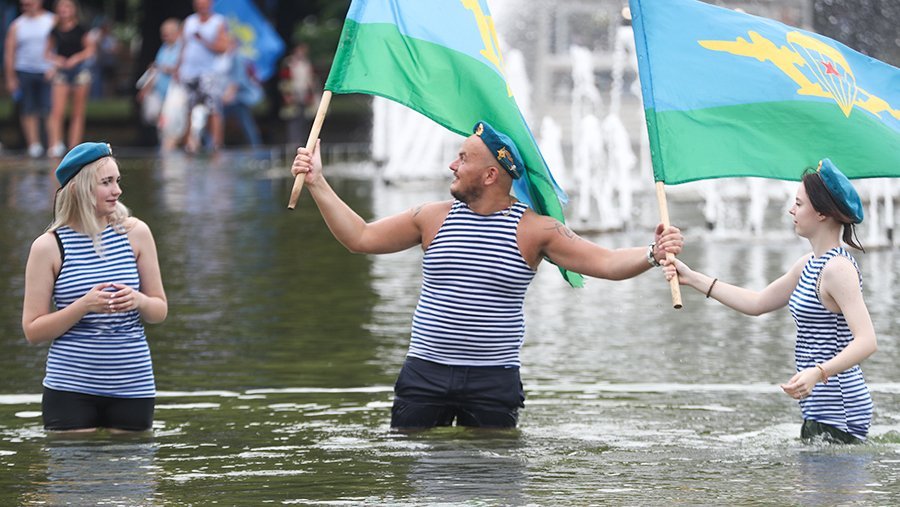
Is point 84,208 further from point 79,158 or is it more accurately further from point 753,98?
point 753,98

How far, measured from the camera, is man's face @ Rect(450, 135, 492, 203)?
7590mm

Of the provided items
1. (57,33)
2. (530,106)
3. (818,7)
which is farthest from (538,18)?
(57,33)

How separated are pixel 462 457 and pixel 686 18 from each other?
200 cm

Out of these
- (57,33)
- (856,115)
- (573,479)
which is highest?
(57,33)

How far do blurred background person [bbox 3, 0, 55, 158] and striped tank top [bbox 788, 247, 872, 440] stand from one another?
17370 millimetres

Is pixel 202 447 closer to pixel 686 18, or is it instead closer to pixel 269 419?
pixel 269 419

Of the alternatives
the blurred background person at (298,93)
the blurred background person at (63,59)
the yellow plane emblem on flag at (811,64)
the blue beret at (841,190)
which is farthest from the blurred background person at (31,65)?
the blue beret at (841,190)

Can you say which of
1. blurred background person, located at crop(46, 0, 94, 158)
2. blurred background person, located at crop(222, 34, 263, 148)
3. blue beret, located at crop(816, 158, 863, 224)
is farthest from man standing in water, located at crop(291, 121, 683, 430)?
blurred background person, located at crop(222, 34, 263, 148)

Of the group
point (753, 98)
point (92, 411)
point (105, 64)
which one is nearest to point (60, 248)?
point (92, 411)

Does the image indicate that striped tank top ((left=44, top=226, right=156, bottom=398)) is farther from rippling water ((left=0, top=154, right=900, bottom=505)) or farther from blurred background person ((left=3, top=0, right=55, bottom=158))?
blurred background person ((left=3, top=0, right=55, bottom=158))

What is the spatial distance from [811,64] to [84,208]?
2877mm

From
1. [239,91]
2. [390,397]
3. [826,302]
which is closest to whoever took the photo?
[826,302]

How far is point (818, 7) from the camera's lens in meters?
26.6

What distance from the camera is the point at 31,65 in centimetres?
2377
